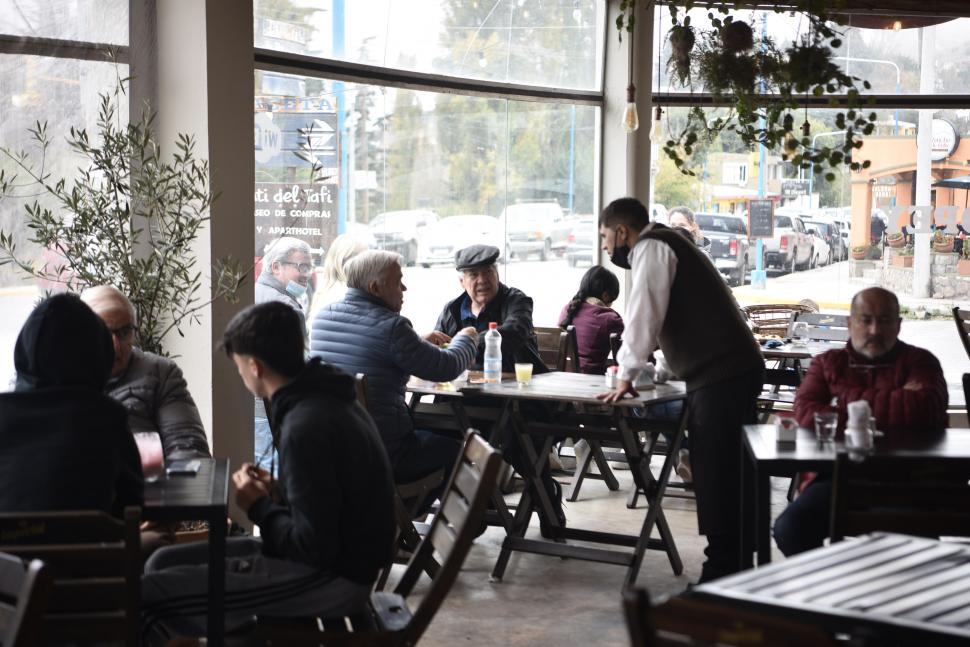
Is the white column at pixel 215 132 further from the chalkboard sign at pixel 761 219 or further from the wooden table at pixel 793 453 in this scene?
the chalkboard sign at pixel 761 219

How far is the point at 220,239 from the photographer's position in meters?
5.82

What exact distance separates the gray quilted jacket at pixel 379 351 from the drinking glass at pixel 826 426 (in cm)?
185

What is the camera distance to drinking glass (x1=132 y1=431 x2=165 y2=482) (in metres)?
3.79

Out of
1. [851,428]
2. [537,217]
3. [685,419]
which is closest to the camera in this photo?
[851,428]

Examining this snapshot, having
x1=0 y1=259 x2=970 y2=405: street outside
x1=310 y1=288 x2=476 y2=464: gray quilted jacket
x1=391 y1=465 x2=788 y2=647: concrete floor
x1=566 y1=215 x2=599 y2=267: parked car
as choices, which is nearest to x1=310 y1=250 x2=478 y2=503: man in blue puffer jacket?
x1=310 y1=288 x2=476 y2=464: gray quilted jacket

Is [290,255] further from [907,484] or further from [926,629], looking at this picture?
[926,629]

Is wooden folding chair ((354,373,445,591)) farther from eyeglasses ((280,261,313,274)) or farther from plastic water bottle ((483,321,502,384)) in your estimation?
eyeglasses ((280,261,313,274))

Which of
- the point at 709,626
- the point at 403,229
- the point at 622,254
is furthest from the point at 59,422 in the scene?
the point at 403,229

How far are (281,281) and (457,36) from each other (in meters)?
2.44

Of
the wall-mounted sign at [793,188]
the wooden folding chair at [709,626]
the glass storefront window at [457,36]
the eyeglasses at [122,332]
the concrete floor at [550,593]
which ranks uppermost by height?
the glass storefront window at [457,36]

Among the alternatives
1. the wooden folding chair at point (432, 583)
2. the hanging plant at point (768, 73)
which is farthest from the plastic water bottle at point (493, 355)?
the wooden folding chair at point (432, 583)

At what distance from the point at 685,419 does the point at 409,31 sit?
133 inches

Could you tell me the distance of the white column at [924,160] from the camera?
939 centimetres

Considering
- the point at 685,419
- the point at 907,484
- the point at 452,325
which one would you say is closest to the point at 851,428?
the point at 907,484
